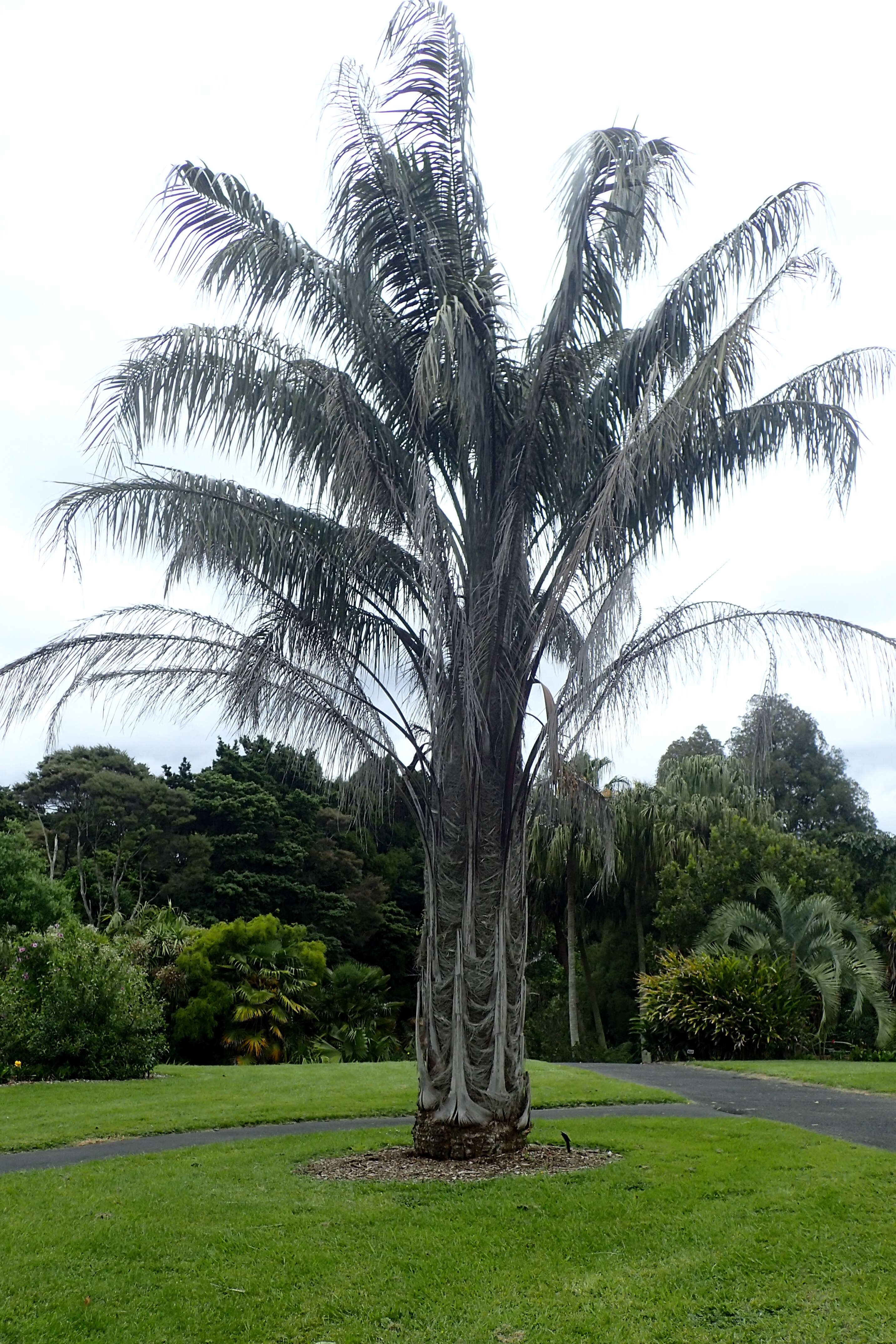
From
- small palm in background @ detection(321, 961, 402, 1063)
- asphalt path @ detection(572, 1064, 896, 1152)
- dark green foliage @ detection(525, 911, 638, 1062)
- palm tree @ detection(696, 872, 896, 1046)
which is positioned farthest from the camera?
dark green foliage @ detection(525, 911, 638, 1062)

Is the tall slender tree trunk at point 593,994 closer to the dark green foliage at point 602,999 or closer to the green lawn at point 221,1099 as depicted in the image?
the dark green foliage at point 602,999

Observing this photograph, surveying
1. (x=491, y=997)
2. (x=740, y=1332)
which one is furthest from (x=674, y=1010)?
(x=740, y=1332)

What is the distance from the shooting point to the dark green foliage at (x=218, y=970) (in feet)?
58.9

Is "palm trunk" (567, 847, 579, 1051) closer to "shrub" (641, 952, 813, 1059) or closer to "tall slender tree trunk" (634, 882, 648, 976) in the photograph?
"tall slender tree trunk" (634, 882, 648, 976)

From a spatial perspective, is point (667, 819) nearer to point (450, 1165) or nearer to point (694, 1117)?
point (694, 1117)

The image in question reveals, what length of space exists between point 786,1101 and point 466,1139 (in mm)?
5150

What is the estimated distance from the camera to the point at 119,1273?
16.4 feet

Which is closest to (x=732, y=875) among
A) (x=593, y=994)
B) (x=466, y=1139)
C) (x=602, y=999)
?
(x=593, y=994)

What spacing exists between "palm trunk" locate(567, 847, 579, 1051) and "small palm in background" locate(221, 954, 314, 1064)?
738 centimetres

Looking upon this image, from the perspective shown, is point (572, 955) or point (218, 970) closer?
point (218, 970)

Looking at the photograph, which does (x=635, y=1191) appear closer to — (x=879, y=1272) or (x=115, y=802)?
(x=879, y=1272)

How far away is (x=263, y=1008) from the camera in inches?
720

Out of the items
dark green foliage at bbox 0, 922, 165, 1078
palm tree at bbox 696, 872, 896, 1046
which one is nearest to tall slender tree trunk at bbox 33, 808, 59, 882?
dark green foliage at bbox 0, 922, 165, 1078

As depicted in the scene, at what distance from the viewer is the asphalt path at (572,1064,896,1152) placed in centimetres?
884
